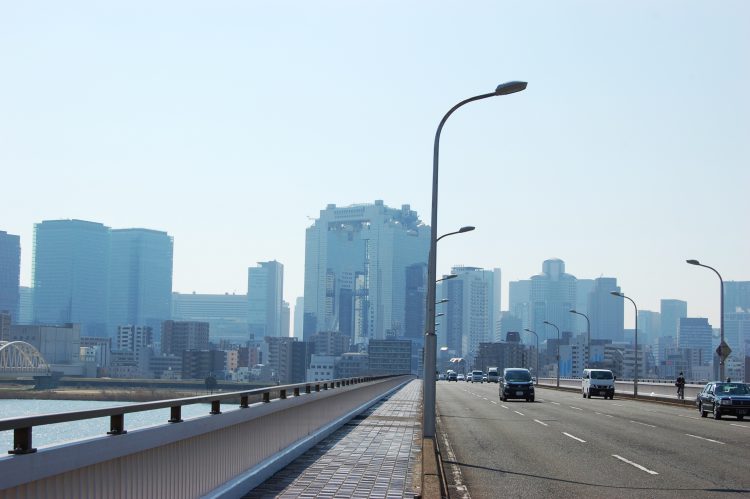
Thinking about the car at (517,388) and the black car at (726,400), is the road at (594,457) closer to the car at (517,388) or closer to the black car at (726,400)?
the black car at (726,400)

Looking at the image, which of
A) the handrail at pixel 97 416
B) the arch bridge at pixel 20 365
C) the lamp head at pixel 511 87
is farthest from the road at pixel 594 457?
the arch bridge at pixel 20 365

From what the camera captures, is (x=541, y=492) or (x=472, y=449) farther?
(x=472, y=449)

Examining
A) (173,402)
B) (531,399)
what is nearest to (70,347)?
(531,399)

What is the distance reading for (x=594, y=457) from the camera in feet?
67.8

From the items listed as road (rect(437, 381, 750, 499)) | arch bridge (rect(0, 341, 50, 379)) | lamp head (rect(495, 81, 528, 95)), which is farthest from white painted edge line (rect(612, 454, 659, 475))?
arch bridge (rect(0, 341, 50, 379))

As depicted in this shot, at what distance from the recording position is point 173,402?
10000 mm

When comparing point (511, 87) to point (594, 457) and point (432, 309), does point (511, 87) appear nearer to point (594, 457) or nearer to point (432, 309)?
point (432, 309)

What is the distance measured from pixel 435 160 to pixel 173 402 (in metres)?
15.4

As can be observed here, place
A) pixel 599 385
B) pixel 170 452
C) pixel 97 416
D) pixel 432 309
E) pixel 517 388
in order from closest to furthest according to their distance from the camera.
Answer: pixel 97 416, pixel 170 452, pixel 432 309, pixel 517 388, pixel 599 385

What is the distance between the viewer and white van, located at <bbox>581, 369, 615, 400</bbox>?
65375mm

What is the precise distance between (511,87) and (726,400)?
20725 millimetres

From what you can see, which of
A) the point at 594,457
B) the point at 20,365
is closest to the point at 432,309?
the point at 594,457

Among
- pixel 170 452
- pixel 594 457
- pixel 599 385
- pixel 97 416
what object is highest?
pixel 97 416

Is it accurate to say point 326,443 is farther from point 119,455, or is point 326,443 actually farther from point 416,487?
point 119,455
